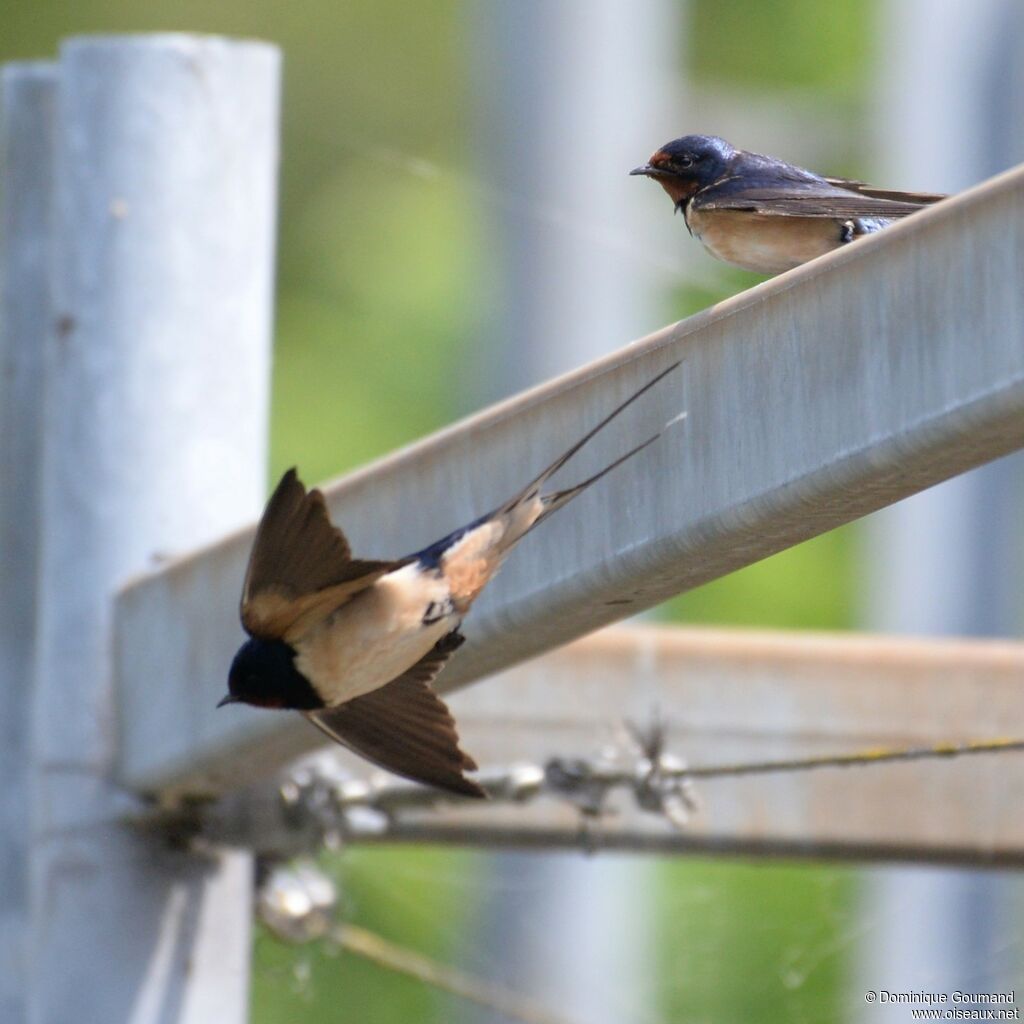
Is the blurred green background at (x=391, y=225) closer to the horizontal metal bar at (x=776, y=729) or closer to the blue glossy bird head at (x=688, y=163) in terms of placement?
the horizontal metal bar at (x=776, y=729)

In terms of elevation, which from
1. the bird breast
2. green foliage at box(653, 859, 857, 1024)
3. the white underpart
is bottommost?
green foliage at box(653, 859, 857, 1024)

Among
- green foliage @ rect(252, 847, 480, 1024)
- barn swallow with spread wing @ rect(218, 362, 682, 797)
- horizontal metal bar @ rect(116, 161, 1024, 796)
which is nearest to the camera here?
horizontal metal bar @ rect(116, 161, 1024, 796)

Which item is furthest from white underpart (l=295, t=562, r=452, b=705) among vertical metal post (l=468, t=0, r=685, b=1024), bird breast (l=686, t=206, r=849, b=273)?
vertical metal post (l=468, t=0, r=685, b=1024)

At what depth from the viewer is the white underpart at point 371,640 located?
84.8 inches

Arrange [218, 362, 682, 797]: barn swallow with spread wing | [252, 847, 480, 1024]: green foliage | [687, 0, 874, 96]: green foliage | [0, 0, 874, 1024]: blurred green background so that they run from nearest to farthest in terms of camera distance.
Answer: [218, 362, 682, 797]: barn swallow with spread wing < [252, 847, 480, 1024]: green foliage < [0, 0, 874, 1024]: blurred green background < [687, 0, 874, 96]: green foliage

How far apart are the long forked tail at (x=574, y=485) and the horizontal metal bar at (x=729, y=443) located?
11mm

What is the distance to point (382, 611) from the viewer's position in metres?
2.16

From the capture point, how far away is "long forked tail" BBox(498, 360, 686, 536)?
1964mm

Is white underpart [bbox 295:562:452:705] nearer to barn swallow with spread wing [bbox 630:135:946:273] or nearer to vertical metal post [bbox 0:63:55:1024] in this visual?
barn swallow with spread wing [bbox 630:135:946:273]

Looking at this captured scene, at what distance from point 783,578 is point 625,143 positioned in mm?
8504

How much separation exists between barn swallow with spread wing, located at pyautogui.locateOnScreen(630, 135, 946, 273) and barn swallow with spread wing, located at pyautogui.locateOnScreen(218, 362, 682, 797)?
1.47ft

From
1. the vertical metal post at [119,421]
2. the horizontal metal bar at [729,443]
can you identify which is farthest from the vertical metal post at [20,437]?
the horizontal metal bar at [729,443]

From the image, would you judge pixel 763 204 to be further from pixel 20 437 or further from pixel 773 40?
pixel 773 40

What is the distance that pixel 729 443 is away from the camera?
1.85m
